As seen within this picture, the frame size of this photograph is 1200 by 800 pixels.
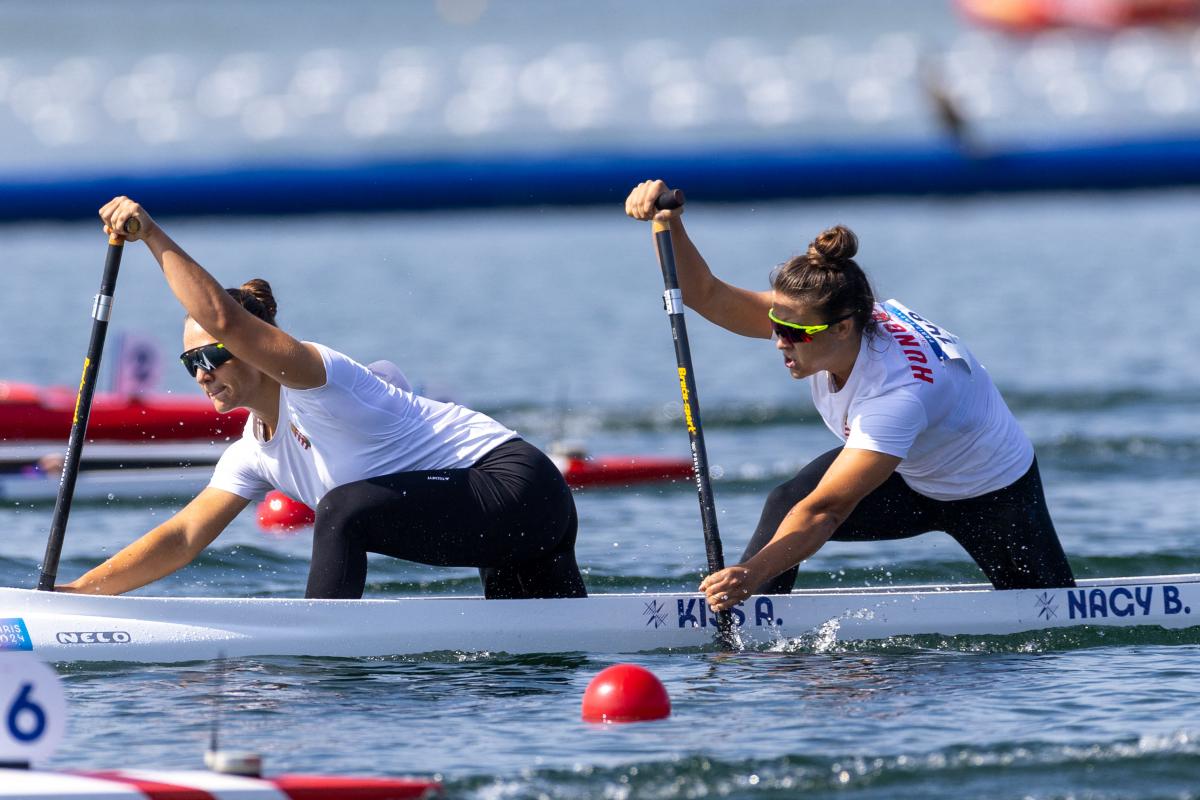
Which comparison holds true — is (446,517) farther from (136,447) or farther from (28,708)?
(136,447)

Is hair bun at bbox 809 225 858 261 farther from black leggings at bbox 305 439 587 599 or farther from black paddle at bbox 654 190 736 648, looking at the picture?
black leggings at bbox 305 439 587 599

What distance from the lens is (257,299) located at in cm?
543

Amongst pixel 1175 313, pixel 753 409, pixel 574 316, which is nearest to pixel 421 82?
pixel 574 316

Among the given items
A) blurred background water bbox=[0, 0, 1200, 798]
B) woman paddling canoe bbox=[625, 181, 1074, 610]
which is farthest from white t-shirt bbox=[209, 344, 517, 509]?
woman paddling canoe bbox=[625, 181, 1074, 610]

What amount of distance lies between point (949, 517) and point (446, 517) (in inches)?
62.9

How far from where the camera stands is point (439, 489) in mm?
5574

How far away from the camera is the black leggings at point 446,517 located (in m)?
5.52

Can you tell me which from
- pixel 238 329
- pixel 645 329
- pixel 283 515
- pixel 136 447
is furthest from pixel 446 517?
pixel 645 329

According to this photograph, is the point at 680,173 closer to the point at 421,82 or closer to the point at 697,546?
the point at 421,82

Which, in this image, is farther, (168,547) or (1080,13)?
(1080,13)

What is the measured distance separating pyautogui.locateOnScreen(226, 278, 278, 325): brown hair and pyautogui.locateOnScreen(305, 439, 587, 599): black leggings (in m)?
0.53

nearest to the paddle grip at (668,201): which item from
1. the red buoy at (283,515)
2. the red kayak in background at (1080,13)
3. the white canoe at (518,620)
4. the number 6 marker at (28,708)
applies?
the white canoe at (518,620)

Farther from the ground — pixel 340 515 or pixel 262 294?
pixel 262 294

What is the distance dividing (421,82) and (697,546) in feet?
82.5
